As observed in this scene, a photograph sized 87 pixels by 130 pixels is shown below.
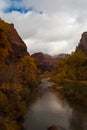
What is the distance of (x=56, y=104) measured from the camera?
234ft

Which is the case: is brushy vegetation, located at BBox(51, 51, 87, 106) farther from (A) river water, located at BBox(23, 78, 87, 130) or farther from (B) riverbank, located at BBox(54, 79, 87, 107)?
(A) river water, located at BBox(23, 78, 87, 130)

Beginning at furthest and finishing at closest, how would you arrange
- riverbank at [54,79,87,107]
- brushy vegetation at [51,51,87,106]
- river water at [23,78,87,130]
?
brushy vegetation at [51,51,87,106], riverbank at [54,79,87,107], river water at [23,78,87,130]

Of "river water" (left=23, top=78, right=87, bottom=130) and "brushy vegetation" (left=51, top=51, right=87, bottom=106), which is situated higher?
"brushy vegetation" (left=51, top=51, right=87, bottom=106)

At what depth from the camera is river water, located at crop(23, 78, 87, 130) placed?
49125mm

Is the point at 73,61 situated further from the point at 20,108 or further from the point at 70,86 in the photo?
the point at 20,108

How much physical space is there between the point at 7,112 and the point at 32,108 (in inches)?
828

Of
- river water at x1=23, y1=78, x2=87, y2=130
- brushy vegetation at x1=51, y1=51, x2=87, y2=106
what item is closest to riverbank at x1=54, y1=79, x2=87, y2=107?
brushy vegetation at x1=51, y1=51, x2=87, y2=106

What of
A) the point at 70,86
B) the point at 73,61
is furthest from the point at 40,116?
the point at 73,61

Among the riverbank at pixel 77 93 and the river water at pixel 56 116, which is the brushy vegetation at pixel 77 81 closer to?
the riverbank at pixel 77 93

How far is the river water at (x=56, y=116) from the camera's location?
1934 inches

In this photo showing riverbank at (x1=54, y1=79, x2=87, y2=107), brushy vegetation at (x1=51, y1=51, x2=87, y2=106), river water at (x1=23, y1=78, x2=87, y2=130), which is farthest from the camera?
brushy vegetation at (x1=51, y1=51, x2=87, y2=106)

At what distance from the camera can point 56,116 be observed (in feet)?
188

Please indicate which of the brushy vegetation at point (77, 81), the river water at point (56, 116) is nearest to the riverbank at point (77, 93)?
the brushy vegetation at point (77, 81)

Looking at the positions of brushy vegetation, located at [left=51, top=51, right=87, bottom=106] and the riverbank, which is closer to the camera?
the riverbank
